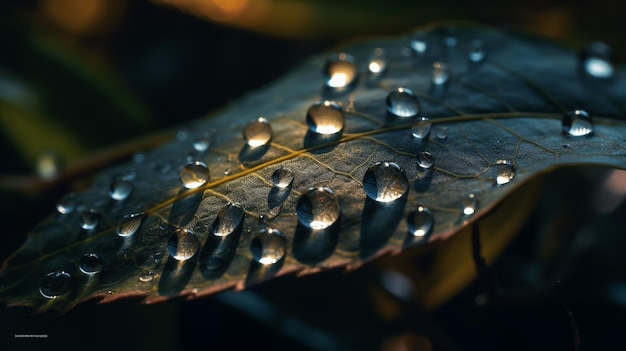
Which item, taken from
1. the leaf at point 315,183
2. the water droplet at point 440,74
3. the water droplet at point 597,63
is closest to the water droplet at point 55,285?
the leaf at point 315,183

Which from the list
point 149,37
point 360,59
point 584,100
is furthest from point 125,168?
point 149,37

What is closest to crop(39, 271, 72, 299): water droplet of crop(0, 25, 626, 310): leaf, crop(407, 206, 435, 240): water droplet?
crop(0, 25, 626, 310): leaf

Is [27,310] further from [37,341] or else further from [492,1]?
[492,1]

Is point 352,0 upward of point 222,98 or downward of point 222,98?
upward

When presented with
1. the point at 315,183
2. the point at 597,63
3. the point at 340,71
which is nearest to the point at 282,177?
the point at 315,183

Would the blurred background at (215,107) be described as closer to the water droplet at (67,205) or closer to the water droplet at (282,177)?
the water droplet at (67,205)

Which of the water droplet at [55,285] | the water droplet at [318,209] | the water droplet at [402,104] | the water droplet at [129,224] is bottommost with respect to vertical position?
the water droplet at [55,285]

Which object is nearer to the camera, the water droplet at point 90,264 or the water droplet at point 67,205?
the water droplet at point 90,264

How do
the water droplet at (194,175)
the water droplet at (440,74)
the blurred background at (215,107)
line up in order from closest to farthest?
the water droplet at (194,175), the water droplet at (440,74), the blurred background at (215,107)
